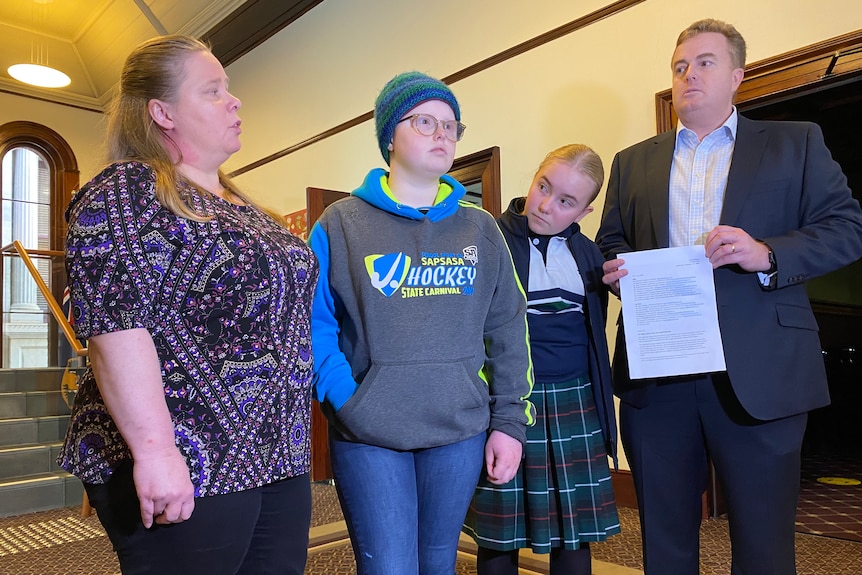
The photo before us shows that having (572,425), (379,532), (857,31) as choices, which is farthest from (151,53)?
(857,31)

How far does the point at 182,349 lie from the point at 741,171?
1.26 meters

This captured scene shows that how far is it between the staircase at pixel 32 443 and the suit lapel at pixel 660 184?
13.4 ft

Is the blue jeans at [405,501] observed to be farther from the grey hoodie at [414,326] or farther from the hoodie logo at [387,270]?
the hoodie logo at [387,270]

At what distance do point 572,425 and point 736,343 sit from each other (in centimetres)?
43

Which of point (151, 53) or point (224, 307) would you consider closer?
point (224, 307)

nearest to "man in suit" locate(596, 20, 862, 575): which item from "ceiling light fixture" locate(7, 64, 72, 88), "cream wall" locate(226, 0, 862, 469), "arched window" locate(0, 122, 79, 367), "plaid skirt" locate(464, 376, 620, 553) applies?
"plaid skirt" locate(464, 376, 620, 553)

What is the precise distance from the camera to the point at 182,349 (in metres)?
1.00

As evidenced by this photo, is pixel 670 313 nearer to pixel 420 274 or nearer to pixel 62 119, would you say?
pixel 420 274

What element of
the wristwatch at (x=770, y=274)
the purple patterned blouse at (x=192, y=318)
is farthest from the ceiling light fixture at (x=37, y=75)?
the wristwatch at (x=770, y=274)

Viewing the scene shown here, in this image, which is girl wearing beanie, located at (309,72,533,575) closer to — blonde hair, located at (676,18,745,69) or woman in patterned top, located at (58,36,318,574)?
woman in patterned top, located at (58,36,318,574)

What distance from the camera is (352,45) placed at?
5.10 meters

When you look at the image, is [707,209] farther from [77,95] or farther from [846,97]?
[77,95]

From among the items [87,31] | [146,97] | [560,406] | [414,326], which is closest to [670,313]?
[560,406]

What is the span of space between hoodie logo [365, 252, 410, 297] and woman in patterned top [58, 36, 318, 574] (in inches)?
5.3
